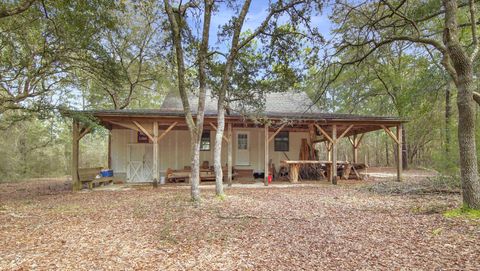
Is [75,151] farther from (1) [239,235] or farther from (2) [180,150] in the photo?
(1) [239,235]

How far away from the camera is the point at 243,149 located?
14680mm

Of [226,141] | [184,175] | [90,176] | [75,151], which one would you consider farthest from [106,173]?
[226,141]

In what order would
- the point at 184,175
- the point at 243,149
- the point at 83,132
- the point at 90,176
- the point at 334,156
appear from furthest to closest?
the point at 243,149, the point at 184,175, the point at 334,156, the point at 90,176, the point at 83,132

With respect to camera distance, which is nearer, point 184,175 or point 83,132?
point 83,132

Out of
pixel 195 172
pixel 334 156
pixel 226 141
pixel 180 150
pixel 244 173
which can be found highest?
pixel 226 141

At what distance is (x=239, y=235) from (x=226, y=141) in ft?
26.8

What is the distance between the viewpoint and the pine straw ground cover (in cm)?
372

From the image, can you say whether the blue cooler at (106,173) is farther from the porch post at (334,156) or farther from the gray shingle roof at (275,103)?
the porch post at (334,156)

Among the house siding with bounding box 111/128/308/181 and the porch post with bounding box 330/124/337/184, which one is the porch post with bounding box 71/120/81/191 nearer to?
the house siding with bounding box 111/128/308/181

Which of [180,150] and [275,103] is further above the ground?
[275,103]

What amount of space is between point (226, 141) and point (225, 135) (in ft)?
1.59

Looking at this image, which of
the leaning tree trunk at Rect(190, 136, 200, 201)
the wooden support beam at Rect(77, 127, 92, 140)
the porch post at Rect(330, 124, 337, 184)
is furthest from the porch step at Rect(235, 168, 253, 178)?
the wooden support beam at Rect(77, 127, 92, 140)

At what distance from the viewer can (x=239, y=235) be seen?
4.91 metres

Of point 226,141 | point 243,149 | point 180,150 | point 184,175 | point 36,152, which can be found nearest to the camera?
point 184,175
